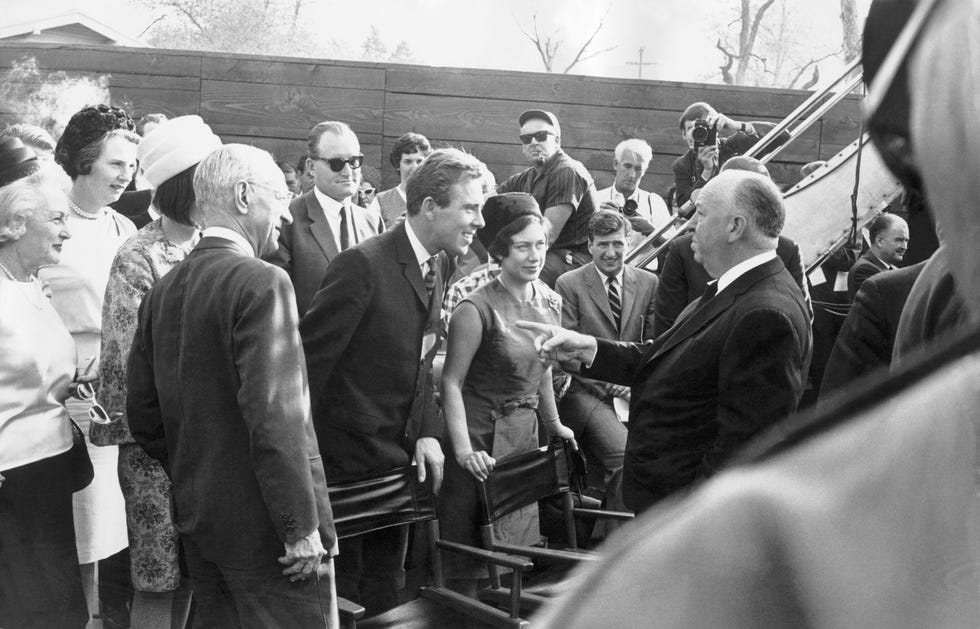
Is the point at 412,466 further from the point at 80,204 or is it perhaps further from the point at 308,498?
the point at 80,204

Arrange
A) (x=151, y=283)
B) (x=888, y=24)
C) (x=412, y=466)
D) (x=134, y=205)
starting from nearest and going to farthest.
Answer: (x=888, y=24), (x=151, y=283), (x=412, y=466), (x=134, y=205)

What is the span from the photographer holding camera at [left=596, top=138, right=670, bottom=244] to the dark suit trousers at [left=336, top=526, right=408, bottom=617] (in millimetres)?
4022

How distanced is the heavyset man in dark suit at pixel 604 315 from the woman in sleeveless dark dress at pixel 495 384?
0.64 m

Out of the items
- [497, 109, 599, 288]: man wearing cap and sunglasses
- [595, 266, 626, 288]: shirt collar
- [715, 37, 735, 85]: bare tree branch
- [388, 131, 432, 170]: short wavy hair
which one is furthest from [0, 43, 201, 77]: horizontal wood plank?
[715, 37, 735, 85]: bare tree branch

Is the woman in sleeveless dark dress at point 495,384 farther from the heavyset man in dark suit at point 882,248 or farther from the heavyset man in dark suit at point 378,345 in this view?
the heavyset man in dark suit at point 882,248

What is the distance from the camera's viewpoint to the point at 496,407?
4.75 meters

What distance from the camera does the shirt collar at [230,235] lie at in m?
3.16

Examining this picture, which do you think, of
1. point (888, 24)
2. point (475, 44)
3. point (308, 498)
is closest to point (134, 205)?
point (308, 498)

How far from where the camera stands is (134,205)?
6227 mm

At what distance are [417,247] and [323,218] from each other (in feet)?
3.30

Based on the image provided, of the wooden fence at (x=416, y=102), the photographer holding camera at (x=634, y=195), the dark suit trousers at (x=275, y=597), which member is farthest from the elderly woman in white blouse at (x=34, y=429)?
the wooden fence at (x=416, y=102)

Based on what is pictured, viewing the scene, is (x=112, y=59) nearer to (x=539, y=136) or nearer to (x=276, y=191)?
(x=539, y=136)

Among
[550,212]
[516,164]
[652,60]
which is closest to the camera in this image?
[550,212]

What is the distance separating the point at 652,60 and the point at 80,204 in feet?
66.4
